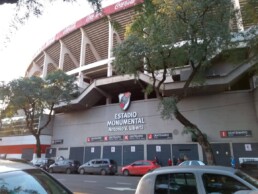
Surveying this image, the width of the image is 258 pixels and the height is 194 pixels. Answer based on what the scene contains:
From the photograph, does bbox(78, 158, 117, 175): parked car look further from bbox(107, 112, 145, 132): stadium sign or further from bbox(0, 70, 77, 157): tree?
bbox(0, 70, 77, 157): tree

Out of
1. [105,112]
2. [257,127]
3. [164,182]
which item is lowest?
[164,182]

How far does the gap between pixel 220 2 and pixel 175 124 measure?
14758 millimetres

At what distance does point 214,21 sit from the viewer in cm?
1875

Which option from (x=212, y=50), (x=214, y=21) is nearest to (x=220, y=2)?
(x=214, y=21)

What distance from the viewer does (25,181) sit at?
331 centimetres

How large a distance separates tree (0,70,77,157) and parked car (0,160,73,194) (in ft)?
105

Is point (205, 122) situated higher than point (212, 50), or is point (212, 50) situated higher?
point (212, 50)

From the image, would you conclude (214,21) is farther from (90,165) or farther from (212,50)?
(90,165)

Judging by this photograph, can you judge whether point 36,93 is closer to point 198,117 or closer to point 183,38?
point 198,117

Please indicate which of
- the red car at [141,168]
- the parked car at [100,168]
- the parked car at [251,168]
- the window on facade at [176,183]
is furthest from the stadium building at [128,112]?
the window on facade at [176,183]

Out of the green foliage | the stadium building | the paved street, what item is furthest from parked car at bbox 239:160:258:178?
the green foliage

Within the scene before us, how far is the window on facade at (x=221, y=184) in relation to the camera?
4.46 m

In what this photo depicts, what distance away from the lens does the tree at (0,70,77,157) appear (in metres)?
34.3

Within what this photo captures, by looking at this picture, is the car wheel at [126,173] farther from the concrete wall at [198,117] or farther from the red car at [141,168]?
the concrete wall at [198,117]
